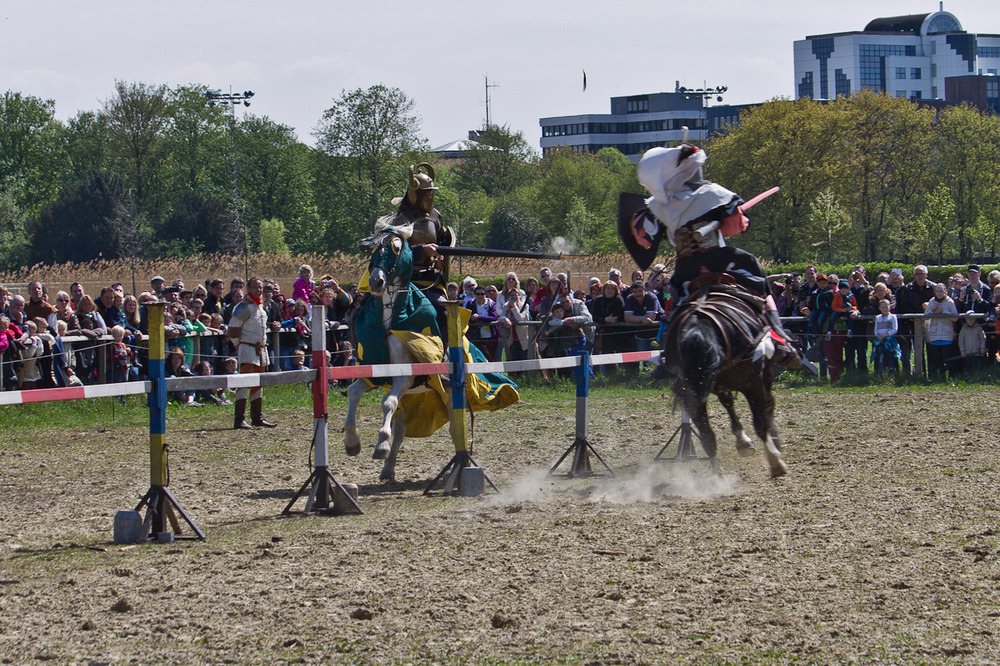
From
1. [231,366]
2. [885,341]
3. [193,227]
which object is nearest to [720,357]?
[231,366]

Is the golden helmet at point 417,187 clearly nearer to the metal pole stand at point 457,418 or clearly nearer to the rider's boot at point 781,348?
the metal pole stand at point 457,418

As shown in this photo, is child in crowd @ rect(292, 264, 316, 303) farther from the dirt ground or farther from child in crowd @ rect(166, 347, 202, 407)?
the dirt ground

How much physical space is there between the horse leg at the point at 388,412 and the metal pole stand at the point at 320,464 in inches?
17.5

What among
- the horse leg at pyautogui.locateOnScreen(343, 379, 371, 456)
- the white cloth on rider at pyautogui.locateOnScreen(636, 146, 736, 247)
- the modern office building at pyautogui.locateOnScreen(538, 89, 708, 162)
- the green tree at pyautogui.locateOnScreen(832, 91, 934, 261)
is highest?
the modern office building at pyautogui.locateOnScreen(538, 89, 708, 162)

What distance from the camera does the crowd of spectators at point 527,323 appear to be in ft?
50.1

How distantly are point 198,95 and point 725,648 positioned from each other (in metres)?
78.1

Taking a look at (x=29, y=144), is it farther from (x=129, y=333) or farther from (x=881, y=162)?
(x=129, y=333)

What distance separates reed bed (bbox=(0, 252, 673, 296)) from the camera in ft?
114

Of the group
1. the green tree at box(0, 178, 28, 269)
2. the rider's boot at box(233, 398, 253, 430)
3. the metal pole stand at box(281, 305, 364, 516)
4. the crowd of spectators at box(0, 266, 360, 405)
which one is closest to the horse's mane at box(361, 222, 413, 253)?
the metal pole stand at box(281, 305, 364, 516)

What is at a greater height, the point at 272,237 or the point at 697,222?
the point at 272,237

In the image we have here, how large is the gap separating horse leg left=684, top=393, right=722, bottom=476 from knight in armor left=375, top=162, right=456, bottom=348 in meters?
2.49

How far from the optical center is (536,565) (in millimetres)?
6320

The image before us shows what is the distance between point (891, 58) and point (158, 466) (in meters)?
159

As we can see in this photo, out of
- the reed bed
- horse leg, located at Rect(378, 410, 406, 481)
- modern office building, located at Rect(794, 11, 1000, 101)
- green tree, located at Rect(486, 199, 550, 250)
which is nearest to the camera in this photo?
horse leg, located at Rect(378, 410, 406, 481)
